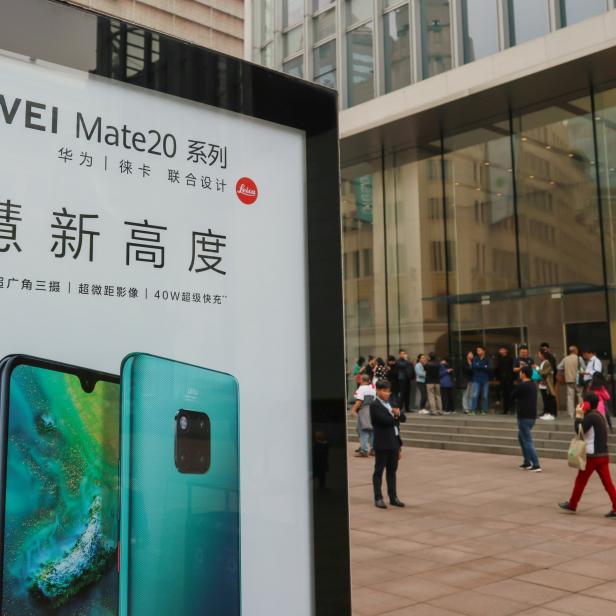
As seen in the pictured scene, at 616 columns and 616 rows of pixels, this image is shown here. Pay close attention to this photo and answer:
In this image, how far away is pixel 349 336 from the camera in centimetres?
2469

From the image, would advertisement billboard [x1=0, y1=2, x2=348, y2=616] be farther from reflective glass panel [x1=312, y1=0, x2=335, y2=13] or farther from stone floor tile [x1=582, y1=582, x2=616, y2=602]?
reflective glass panel [x1=312, y1=0, x2=335, y2=13]

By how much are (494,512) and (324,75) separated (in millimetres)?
18832

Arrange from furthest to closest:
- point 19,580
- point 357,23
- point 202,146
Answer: point 357,23
point 202,146
point 19,580

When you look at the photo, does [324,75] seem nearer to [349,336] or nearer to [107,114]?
[349,336]

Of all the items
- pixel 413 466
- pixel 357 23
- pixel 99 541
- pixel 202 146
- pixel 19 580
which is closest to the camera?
pixel 19 580

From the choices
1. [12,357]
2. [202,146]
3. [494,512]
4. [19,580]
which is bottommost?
[494,512]

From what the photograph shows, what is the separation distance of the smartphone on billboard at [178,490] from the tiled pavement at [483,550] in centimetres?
378

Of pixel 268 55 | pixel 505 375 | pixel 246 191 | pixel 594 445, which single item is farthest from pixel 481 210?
pixel 246 191

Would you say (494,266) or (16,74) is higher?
(494,266)

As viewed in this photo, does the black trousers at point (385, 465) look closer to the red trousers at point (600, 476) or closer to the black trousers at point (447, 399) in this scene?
the red trousers at point (600, 476)

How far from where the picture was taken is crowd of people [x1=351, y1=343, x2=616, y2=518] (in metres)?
8.71

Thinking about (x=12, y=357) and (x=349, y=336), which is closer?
(x=12, y=357)

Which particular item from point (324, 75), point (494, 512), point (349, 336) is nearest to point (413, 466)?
point (494, 512)

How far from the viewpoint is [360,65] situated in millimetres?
23188
